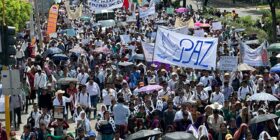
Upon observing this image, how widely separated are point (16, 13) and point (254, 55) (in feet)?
80.6

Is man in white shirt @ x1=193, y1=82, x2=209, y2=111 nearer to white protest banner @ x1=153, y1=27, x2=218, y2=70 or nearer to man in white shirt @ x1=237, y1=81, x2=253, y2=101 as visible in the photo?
white protest banner @ x1=153, y1=27, x2=218, y2=70

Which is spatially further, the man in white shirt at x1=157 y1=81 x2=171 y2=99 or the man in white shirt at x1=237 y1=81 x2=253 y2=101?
the man in white shirt at x1=237 y1=81 x2=253 y2=101

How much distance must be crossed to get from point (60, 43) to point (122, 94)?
44.6ft

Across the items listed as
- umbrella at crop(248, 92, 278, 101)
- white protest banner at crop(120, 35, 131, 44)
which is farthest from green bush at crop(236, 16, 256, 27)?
umbrella at crop(248, 92, 278, 101)

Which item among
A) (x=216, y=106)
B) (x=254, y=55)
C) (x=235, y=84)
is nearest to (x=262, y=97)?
(x=216, y=106)

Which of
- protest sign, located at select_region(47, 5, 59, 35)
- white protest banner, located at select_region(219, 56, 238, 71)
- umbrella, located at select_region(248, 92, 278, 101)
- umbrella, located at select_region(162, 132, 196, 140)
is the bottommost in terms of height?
umbrella, located at select_region(162, 132, 196, 140)

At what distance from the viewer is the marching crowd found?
19484mm

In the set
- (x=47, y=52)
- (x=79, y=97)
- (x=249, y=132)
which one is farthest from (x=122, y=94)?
(x=47, y=52)

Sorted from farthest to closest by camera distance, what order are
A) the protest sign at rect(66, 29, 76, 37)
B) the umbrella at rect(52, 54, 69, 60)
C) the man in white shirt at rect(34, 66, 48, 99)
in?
the protest sign at rect(66, 29, 76, 37), the umbrella at rect(52, 54, 69, 60), the man in white shirt at rect(34, 66, 48, 99)

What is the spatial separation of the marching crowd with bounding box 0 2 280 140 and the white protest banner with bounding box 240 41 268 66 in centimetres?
30

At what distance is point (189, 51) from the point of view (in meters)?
22.8

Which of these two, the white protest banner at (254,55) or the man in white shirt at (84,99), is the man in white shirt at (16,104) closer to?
the man in white shirt at (84,99)

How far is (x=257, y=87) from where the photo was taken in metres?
23.4

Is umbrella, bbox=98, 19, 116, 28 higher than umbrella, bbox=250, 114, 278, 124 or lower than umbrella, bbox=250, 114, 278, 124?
lower
